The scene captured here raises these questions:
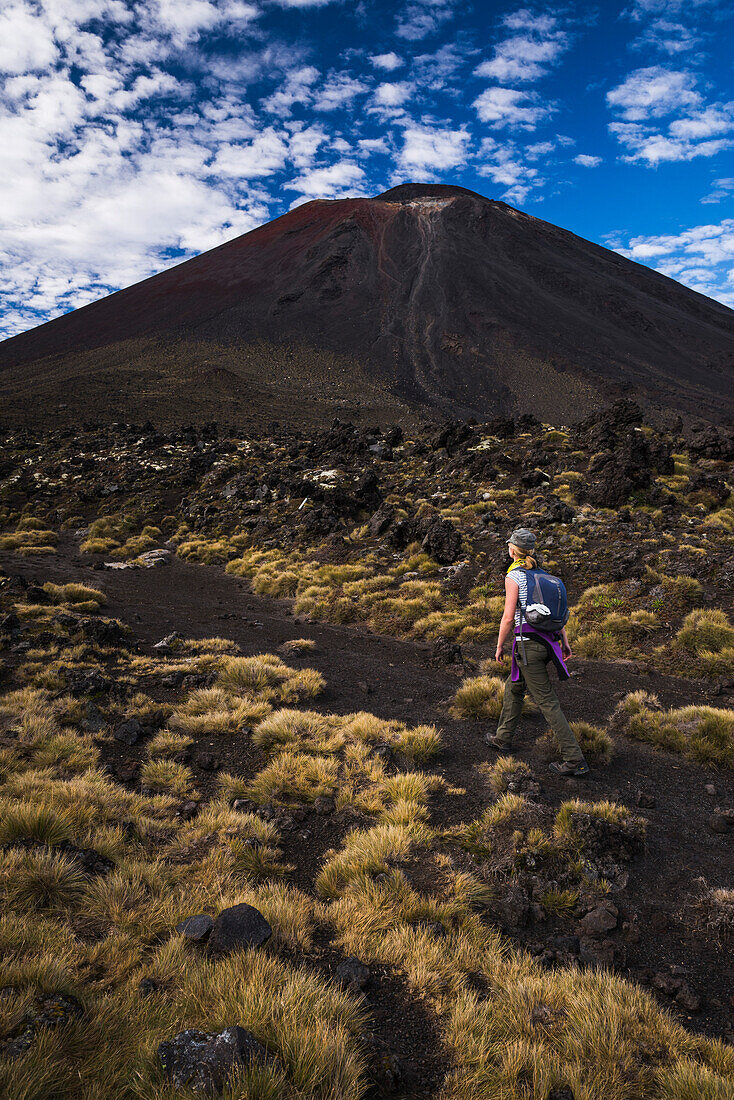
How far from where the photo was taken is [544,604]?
5516 millimetres

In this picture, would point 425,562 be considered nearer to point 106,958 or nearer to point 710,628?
point 710,628

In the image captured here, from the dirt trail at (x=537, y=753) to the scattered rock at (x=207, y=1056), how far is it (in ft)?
6.85

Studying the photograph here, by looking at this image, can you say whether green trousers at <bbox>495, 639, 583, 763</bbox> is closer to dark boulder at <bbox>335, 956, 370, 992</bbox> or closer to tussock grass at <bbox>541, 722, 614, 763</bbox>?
tussock grass at <bbox>541, 722, 614, 763</bbox>

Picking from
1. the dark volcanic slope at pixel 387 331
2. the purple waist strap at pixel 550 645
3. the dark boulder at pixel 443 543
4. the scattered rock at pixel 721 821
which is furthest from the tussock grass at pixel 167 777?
the dark volcanic slope at pixel 387 331

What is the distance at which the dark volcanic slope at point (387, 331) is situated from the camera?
70.8 meters

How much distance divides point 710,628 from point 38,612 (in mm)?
13557

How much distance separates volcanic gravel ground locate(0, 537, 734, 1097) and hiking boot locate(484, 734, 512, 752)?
0.14 meters

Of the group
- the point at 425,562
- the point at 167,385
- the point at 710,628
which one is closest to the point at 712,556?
the point at 710,628

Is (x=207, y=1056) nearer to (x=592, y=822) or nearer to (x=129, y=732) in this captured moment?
(x=592, y=822)

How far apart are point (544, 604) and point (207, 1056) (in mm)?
4595

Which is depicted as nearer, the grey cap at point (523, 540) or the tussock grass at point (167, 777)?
the tussock grass at point (167, 777)

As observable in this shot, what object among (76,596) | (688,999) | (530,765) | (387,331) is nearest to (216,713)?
(530,765)

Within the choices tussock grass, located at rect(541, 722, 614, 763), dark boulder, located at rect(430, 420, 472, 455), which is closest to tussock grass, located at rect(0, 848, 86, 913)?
tussock grass, located at rect(541, 722, 614, 763)

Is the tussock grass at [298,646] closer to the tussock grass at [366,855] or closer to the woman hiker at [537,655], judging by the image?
the woman hiker at [537,655]
